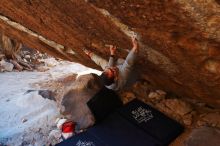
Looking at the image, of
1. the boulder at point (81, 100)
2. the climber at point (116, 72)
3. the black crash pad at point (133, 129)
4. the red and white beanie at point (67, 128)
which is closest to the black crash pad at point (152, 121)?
the black crash pad at point (133, 129)

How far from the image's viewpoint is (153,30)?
7.37 feet

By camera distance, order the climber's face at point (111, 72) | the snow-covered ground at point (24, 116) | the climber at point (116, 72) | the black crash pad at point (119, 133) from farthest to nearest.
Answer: the snow-covered ground at point (24, 116) < the climber's face at point (111, 72) < the climber at point (116, 72) < the black crash pad at point (119, 133)

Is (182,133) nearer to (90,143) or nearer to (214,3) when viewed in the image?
(90,143)

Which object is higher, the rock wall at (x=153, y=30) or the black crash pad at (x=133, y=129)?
the rock wall at (x=153, y=30)

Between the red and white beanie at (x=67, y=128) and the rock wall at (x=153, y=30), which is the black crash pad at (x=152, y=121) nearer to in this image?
the rock wall at (x=153, y=30)

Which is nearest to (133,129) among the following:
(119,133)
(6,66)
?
(119,133)

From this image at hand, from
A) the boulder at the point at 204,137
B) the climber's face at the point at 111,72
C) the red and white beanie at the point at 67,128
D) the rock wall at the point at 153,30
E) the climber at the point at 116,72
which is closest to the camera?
the rock wall at the point at 153,30

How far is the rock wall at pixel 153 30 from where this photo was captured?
6.04 ft

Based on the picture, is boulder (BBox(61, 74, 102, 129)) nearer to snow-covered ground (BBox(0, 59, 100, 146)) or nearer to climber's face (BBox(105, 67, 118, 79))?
snow-covered ground (BBox(0, 59, 100, 146))

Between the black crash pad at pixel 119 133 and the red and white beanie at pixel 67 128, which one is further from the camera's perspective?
the red and white beanie at pixel 67 128

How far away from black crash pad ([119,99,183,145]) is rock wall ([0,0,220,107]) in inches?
17.8

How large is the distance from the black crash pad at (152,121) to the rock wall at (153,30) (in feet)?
1.48

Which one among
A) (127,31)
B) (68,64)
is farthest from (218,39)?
(68,64)

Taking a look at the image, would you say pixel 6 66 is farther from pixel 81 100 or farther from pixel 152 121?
pixel 152 121
